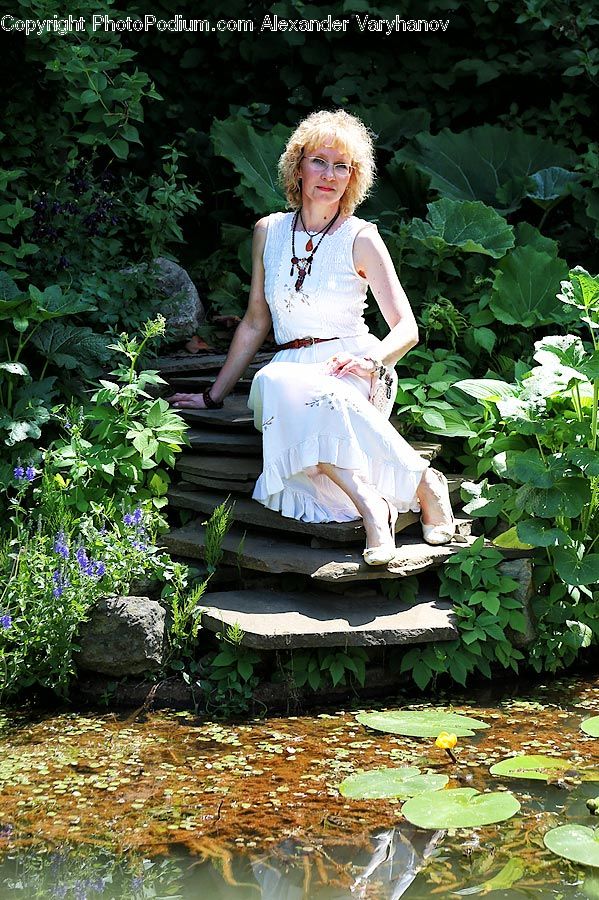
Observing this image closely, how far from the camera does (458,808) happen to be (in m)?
2.74

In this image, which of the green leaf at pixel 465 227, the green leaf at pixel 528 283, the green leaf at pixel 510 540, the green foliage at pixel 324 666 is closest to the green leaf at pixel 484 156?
the green leaf at pixel 465 227

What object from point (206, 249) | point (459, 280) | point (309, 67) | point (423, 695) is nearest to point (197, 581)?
point (423, 695)

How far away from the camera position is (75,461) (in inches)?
156

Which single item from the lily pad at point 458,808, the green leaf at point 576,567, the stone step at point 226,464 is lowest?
the lily pad at point 458,808

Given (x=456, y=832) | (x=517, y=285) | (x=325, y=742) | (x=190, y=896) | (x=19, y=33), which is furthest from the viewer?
(x=517, y=285)

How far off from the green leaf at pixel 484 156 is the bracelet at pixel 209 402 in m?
1.97

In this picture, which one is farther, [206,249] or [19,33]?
[206,249]

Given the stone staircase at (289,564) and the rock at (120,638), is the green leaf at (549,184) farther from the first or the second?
the rock at (120,638)

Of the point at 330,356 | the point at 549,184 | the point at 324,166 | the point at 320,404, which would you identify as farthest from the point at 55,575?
the point at 549,184

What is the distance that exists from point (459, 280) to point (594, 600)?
183 centimetres

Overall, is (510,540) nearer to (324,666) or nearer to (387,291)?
(324,666)

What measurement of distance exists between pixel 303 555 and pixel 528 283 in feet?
6.16

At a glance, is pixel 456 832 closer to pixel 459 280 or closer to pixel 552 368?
pixel 552 368

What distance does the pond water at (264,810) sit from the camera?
252 cm
